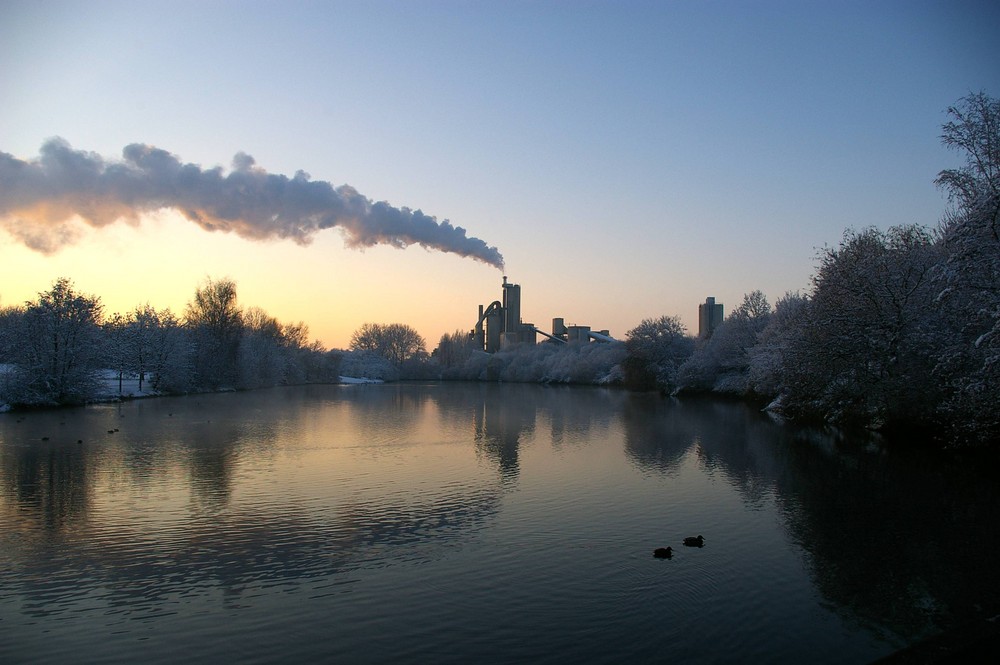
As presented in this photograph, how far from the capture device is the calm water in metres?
7.92

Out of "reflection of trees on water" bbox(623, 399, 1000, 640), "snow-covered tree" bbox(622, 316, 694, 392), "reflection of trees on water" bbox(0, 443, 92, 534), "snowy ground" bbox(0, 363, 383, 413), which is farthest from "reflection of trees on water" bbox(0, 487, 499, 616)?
Answer: "snow-covered tree" bbox(622, 316, 694, 392)

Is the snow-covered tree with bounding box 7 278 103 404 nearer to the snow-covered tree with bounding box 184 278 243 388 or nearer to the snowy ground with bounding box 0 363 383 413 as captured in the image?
the snowy ground with bounding box 0 363 383 413

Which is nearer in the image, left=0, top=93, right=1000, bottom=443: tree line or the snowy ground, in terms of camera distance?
left=0, top=93, right=1000, bottom=443: tree line

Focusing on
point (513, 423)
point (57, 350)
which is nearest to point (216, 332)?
point (57, 350)

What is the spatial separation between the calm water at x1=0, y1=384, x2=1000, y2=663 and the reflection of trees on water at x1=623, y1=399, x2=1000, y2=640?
0.22 feet

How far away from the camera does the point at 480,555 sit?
36.2 feet

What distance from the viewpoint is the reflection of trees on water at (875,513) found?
9211 millimetres

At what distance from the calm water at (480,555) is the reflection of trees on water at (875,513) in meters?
0.07

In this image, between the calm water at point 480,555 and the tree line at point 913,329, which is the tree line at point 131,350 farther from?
the tree line at point 913,329

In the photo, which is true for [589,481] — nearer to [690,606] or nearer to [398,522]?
[398,522]

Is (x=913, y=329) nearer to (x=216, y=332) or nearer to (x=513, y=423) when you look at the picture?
(x=513, y=423)

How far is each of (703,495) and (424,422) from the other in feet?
67.7

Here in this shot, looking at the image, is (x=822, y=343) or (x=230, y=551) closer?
(x=230, y=551)

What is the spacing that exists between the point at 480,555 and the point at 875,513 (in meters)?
8.94
